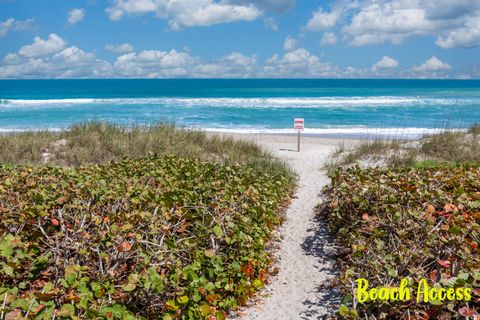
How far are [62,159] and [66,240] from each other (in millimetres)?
9510

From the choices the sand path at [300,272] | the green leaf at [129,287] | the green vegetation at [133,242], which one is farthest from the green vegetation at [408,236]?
the green leaf at [129,287]

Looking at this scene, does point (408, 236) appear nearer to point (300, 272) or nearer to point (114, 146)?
point (300, 272)

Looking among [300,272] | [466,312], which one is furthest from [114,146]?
[466,312]

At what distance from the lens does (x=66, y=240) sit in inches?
179

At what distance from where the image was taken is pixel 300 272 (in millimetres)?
6078

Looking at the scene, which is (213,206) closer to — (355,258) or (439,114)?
(355,258)

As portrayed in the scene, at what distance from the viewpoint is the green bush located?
3938mm

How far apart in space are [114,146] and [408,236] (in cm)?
1002

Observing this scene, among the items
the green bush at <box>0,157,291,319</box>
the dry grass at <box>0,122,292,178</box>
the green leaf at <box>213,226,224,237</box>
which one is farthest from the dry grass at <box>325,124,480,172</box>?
the green leaf at <box>213,226,224,237</box>

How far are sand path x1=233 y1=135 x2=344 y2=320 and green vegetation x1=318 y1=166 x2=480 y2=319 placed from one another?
266mm

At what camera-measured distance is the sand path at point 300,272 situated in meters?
5.00

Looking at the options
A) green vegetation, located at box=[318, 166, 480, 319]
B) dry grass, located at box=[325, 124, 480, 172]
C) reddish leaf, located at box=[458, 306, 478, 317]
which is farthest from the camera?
dry grass, located at box=[325, 124, 480, 172]

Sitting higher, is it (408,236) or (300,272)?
(408,236)

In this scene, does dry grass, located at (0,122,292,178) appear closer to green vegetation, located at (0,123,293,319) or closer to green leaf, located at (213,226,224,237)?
green vegetation, located at (0,123,293,319)
